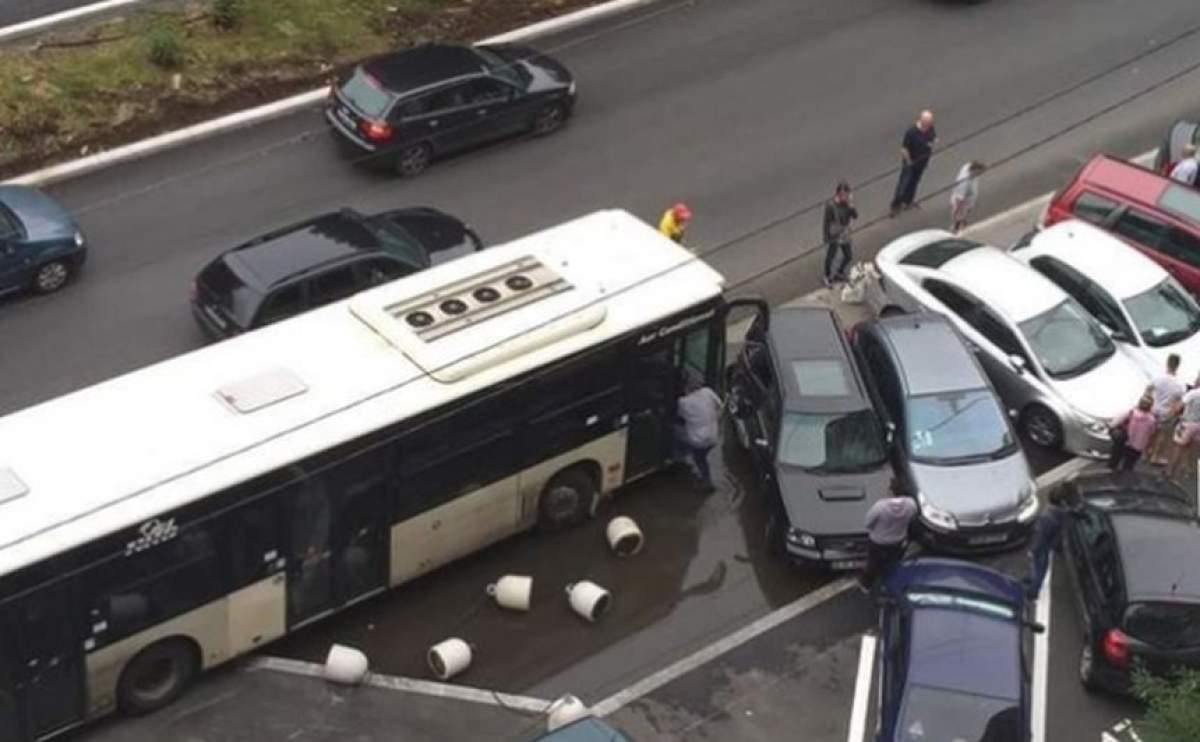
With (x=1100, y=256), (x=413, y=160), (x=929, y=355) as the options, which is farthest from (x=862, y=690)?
(x=413, y=160)

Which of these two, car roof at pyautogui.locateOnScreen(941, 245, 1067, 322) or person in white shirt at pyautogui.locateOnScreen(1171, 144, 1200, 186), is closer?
car roof at pyautogui.locateOnScreen(941, 245, 1067, 322)

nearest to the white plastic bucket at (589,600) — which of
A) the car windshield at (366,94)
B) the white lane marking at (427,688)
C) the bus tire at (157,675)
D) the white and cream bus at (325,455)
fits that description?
the white and cream bus at (325,455)

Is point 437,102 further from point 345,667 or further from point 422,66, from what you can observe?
point 345,667

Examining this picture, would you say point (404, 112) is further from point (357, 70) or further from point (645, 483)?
point (645, 483)

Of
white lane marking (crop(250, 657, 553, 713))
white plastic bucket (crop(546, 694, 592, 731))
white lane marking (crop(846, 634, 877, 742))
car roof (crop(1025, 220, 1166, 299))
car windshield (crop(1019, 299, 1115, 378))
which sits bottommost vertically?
white lane marking (crop(250, 657, 553, 713))

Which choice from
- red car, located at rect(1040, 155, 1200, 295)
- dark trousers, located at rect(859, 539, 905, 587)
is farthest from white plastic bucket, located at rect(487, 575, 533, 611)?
red car, located at rect(1040, 155, 1200, 295)

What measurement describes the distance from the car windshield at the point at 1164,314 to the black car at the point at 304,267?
29.1 ft

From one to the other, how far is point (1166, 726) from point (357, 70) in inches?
642

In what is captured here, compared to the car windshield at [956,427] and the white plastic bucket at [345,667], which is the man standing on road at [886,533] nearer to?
the car windshield at [956,427]

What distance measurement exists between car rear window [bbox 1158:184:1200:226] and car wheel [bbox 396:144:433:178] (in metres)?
10.9

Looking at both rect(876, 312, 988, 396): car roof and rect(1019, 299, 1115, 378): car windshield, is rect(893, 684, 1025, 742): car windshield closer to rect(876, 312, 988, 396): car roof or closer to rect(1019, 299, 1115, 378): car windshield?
rect(876, 312, 988, 396): car roof

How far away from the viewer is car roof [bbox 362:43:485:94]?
26.2m

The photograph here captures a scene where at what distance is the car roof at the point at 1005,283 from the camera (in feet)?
72.4

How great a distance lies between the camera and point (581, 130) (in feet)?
91.9
